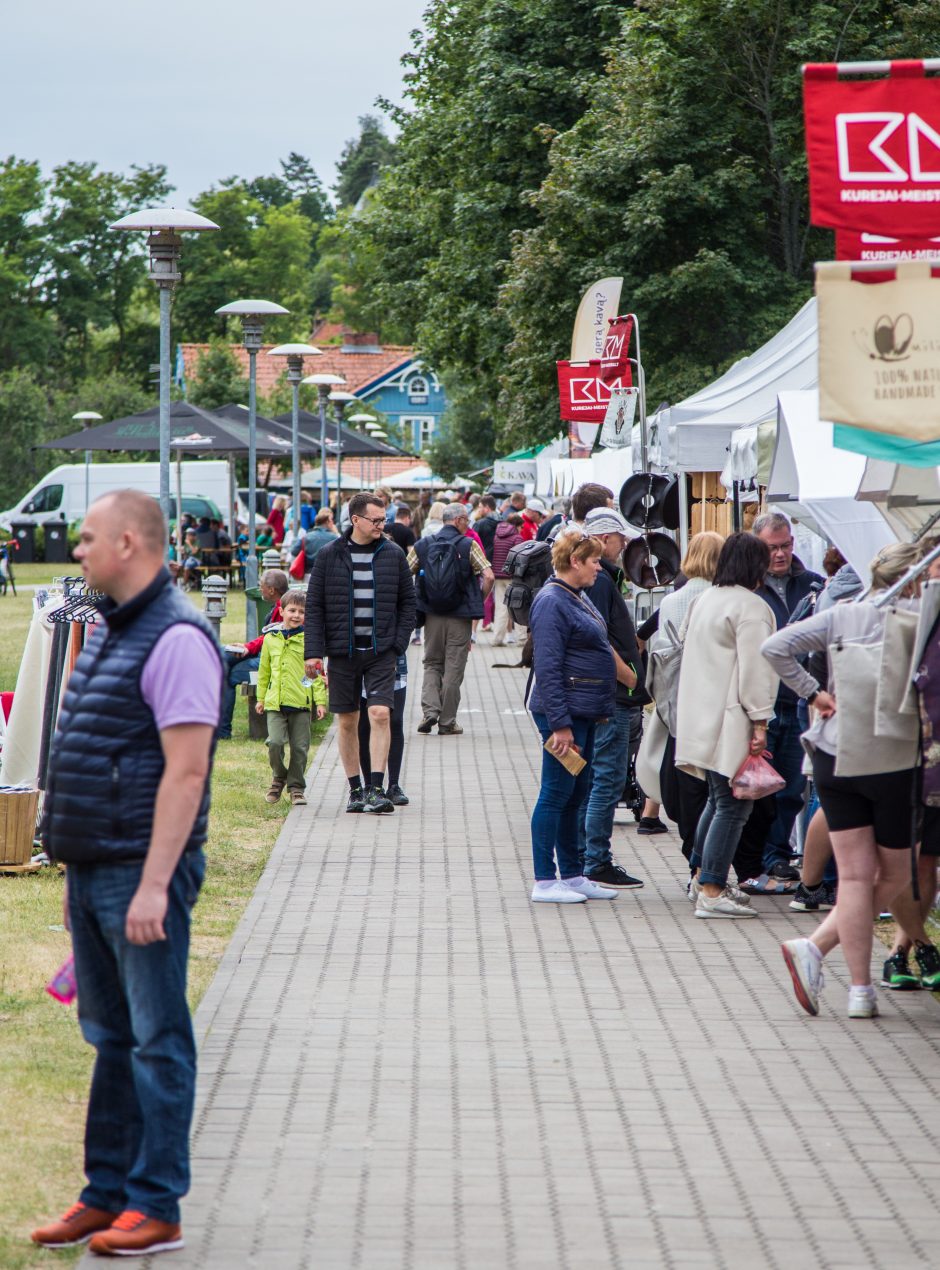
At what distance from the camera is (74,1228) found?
445cm

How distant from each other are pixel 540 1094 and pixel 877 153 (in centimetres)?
350

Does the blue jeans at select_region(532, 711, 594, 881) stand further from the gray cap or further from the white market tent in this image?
the white market tent

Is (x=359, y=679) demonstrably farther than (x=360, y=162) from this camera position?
No

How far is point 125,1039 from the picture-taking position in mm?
4480

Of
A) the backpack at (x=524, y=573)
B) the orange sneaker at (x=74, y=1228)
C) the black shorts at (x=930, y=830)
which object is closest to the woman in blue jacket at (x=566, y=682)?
the black shorts at (x=930, y=830)

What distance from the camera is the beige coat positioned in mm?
7984

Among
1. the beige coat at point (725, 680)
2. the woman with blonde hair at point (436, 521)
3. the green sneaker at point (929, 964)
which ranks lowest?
the green sneaker at point (929, 964)

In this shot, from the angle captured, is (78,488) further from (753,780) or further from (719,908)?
(753,780)

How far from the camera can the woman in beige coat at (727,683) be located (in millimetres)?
7992

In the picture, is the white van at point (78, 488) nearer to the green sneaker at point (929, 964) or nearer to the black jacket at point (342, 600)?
the black jacket at point (342, 600)

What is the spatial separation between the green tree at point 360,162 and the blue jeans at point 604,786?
4399 inches

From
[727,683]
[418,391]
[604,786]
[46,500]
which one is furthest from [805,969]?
[418,391]

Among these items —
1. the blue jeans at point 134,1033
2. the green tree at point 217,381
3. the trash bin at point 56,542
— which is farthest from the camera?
the green tree at point 217,381

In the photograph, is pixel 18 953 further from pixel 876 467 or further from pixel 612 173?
pixel 612 173
